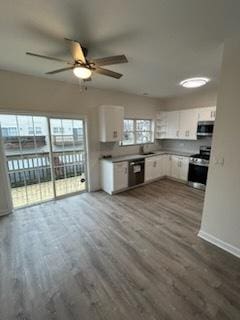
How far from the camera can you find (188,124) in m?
4.86

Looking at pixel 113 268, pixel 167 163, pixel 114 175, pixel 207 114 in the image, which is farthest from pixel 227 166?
pixel 167 163

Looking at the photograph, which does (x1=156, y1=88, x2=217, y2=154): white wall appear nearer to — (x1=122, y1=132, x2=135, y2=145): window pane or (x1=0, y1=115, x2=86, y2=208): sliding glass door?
(x1=122, y1=132, x2=135, y2=145): window pane

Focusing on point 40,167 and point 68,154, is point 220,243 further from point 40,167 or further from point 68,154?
point 40,167

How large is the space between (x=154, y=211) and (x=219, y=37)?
3004 millimetres

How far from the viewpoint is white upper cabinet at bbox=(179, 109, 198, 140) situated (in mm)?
4685

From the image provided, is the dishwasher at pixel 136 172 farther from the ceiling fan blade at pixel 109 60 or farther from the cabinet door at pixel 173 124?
the ceiling fan blade at pixel 109 60

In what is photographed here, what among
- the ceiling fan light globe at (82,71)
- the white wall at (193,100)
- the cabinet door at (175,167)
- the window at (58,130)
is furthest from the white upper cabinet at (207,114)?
the window at (58,130)

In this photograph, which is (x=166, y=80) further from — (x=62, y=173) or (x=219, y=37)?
(x=62, y=173)

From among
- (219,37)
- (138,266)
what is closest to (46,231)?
(138,266)

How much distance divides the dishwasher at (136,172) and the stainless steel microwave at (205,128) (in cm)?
181

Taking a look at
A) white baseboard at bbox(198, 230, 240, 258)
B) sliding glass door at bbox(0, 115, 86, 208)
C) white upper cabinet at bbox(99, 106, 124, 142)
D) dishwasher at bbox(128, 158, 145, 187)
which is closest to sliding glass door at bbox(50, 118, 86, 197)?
sliding glass door at bbox(0, 115, 86, 208)

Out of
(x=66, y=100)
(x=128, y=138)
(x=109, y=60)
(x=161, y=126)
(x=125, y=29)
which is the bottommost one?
(x=128, y=138)

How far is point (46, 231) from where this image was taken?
2.74 metres

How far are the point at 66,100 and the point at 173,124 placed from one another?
343 centimetres
